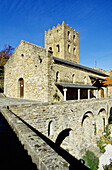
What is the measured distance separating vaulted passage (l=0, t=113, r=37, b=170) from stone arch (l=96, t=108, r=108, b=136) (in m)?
16.1

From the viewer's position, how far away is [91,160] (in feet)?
39.6

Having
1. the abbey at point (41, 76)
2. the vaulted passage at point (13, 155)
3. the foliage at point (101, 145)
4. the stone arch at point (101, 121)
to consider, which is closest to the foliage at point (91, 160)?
the foliage at point (101, 145)

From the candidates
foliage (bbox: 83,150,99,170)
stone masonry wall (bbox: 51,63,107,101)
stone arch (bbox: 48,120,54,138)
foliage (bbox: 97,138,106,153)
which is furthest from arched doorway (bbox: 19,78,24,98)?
foliage (bbox: 97,138,106,153)

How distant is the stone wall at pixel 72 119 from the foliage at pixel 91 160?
65 centimetres

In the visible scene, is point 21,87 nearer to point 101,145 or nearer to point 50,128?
point 50,128

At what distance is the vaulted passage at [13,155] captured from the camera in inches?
83.4

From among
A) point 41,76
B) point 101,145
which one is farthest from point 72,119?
point 101,145

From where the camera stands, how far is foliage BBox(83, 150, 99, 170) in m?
11.4

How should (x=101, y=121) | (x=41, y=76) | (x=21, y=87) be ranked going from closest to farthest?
(x=41, y=76) → (x=21, y=87) → (x=101, y=121)

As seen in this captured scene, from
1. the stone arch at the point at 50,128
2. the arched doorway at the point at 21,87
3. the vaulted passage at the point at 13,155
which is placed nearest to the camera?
the vaulted passage at the point at 13,155

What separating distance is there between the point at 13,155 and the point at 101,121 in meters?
17.5

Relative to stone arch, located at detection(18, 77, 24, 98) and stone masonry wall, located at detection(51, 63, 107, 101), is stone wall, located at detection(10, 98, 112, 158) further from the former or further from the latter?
stone arch, located at detection(18, 77, 24, 98)

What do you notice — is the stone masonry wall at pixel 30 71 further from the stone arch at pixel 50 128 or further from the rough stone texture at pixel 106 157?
the rough stone texture at pixel 106 157

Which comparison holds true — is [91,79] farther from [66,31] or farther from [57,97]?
[66,31]
